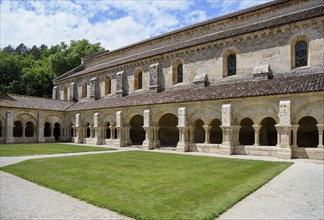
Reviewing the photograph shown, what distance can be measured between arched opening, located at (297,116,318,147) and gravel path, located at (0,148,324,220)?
37.1 feet

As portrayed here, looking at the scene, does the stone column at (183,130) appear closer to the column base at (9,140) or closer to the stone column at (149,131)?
the stone column at (149,131)

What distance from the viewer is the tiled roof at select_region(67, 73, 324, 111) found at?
15266 mm

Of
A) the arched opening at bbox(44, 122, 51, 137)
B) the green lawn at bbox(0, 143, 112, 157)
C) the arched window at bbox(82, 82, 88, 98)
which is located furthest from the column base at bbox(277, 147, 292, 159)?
the arched opening at bbox(44, 122, 51, 137)

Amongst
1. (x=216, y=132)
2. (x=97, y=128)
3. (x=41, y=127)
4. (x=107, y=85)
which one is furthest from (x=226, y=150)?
(x=41, y=127)

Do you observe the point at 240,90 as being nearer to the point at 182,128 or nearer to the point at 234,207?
the point at 182,128

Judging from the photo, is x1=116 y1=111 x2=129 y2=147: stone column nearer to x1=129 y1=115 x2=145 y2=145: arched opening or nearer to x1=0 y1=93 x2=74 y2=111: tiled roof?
x1=129 y1=115 x2=145 y2=145: arched opening

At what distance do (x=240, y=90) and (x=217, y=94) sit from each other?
5.26ft

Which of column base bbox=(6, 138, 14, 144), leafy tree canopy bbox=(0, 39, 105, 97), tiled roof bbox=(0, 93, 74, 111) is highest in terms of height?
leafy tree canopy bbox=(0, 39, 105, 97)

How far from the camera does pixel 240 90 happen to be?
1806 centimetres

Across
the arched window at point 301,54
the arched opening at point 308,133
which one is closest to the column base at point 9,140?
the arched opening at point 308,133

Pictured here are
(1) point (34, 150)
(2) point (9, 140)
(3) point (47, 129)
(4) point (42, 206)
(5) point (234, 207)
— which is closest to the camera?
(5) point (234, 207)

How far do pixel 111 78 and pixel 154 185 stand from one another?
24836mm

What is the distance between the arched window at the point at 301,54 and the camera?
A: 17984mm

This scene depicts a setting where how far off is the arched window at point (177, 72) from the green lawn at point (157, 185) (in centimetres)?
1457
